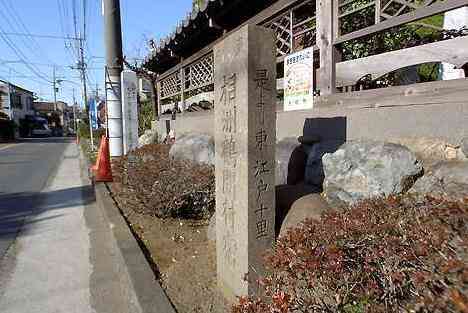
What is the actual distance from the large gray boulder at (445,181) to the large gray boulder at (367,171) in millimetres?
135

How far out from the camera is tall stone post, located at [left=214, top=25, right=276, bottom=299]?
2.61 m

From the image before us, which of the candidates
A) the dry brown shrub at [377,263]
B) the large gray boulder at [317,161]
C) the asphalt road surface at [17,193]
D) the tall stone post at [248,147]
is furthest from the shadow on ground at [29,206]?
the dry brown shrub at [377,263]

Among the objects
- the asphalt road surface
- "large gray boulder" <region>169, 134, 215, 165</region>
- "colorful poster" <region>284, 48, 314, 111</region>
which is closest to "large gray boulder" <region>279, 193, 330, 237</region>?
"colorful poster" <region>284, 48, 314, 111</region>

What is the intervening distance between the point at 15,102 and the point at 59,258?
182ft

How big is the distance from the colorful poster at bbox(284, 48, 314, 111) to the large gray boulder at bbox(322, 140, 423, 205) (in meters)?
0.91

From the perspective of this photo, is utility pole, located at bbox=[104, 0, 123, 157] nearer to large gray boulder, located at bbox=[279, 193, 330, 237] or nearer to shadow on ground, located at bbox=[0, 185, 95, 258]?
shadow on ground, located at bbox=[0, 185, 95, 258]

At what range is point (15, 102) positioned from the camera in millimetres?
51094

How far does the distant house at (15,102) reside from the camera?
46625mm

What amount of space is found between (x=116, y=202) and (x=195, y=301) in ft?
12.6

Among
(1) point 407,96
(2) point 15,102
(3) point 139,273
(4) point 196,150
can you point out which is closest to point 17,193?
(4) point 196,150

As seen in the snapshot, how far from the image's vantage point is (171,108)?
461 inches

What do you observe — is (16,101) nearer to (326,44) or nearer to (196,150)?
(196,150)

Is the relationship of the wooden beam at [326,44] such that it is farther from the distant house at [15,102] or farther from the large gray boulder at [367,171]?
the distant house at [15,102]

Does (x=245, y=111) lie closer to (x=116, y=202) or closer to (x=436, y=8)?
(x=436, y=8)
